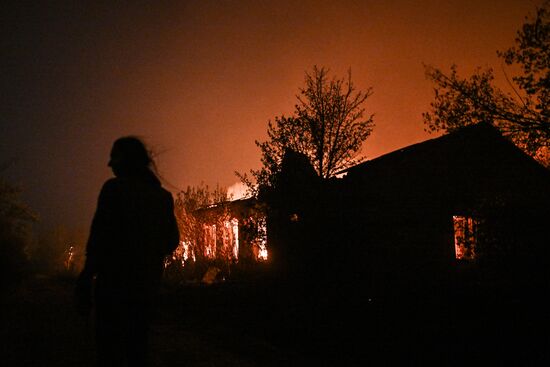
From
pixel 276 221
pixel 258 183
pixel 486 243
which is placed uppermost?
pixel 258 183

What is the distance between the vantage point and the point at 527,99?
979 cm

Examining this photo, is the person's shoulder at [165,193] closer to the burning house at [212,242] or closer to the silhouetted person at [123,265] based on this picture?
the silhouetted person at [123,265]

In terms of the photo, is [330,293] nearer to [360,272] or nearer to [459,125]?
[360,272]

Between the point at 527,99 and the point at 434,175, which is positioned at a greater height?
the point at 527,99

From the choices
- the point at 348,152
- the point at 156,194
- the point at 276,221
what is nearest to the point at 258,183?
the point at 276,221

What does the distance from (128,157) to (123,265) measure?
800 mm

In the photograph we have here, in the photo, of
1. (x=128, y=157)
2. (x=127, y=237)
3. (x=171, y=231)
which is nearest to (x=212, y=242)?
(x=171, y=231)

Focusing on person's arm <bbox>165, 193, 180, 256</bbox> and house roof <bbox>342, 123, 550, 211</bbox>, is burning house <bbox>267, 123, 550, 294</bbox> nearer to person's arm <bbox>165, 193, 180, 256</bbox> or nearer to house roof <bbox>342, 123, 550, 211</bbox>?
house roof <bbox>342, 123, 550, 211</bbox>

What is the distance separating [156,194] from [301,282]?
25.2 ft

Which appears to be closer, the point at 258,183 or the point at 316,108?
the point at 258,183

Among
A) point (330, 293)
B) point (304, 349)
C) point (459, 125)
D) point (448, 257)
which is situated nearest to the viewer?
point (304, 349)

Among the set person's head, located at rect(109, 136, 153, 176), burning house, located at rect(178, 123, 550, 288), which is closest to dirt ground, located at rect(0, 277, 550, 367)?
burning house, located at rect(178, 123, 550, 288)

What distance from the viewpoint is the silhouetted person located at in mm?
2502

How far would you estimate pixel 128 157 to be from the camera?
2.85 meters
